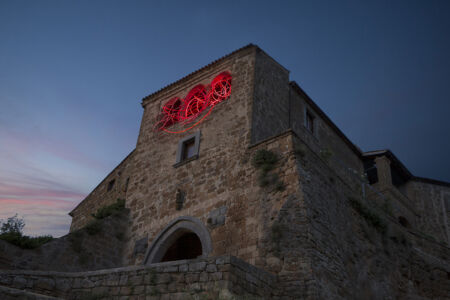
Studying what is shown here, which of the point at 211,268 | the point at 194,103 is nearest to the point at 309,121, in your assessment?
the point at 194,103

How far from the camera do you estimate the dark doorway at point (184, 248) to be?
1287 centimetres

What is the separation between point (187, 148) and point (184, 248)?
10.4ft

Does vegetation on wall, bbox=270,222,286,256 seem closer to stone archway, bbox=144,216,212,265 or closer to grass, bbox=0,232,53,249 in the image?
stone archway, bbox=144,216,212,265

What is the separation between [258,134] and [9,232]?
23.6ft

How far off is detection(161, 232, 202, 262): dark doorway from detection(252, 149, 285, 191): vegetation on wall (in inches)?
129

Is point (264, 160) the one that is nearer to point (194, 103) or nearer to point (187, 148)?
point (187, 148)

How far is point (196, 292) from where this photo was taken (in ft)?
23.7

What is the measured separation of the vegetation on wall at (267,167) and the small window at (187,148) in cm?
269

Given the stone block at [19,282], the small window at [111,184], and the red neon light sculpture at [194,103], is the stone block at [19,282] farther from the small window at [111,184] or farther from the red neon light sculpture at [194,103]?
the small window at [111,184]

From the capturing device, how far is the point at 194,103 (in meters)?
14.7

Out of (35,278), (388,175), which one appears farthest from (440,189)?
(35,278)

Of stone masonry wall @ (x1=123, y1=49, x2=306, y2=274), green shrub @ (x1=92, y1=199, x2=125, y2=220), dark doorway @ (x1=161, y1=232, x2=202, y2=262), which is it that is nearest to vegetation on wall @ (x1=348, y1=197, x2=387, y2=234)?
stone masonry wall @ (x1=123, y1=49, x2=306, y2=274)

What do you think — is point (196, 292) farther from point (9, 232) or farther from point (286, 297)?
point (9, 232)

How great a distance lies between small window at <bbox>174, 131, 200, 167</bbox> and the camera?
13363mm
